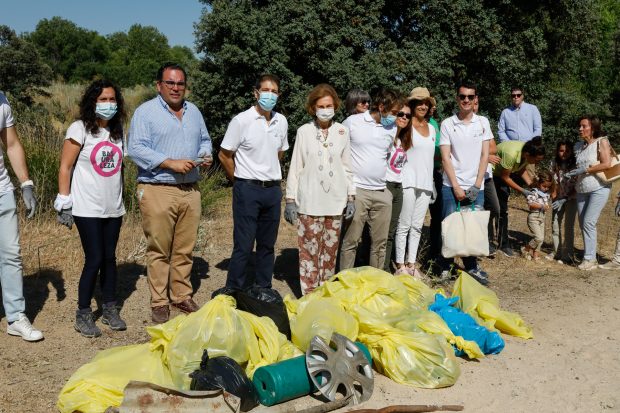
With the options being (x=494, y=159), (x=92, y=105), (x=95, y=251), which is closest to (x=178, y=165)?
(x=92, y=105)

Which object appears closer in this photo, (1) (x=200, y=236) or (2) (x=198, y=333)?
(2) (x=198, y=333)

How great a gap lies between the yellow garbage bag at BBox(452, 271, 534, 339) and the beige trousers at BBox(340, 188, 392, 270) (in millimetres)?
861

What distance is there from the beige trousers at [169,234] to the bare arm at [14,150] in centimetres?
84

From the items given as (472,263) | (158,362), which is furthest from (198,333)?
(472,263)

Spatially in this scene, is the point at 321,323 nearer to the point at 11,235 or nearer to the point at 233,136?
the point at 233,136

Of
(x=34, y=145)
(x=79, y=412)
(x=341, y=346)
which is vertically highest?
(x=34, y=145)

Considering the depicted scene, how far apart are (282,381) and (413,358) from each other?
3.08 feet

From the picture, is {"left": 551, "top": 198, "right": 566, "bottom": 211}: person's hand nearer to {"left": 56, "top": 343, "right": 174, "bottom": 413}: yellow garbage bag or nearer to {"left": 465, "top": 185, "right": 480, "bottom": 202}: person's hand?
{"left": 465, "top": 185, "right": 480, "bottom": 202}: person's hand

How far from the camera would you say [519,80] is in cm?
1289

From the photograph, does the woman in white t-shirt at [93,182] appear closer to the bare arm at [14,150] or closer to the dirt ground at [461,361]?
the bare arm at [14,150]

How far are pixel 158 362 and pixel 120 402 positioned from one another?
35 cm

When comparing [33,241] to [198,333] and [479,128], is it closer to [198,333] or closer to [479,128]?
[198,333]

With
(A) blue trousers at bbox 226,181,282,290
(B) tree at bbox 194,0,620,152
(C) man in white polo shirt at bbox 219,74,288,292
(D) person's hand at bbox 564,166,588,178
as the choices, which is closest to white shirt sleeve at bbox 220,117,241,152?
(C) man in white polo shirt at bbox 219,74,288,292

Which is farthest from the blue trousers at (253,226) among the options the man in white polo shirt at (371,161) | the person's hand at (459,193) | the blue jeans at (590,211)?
the blue jeans at (590,211)
